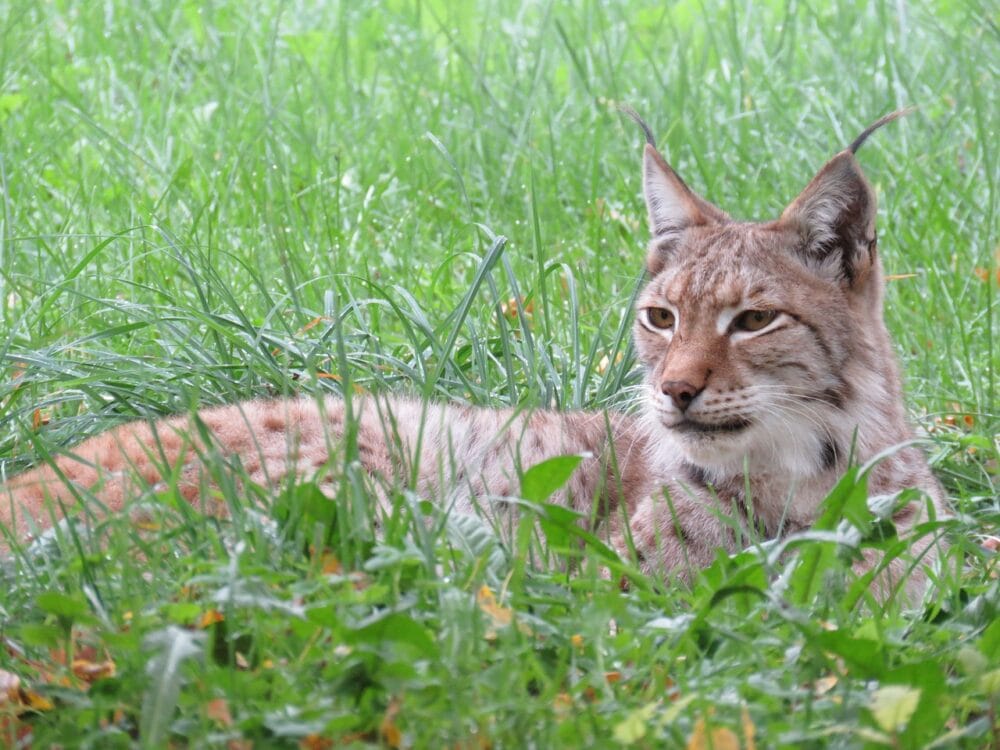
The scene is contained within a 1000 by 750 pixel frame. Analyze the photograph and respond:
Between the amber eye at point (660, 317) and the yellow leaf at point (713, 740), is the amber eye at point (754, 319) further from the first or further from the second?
the yellow leaf at point (713, 740)

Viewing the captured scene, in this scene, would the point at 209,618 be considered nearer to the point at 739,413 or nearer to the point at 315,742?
the point at 315,742

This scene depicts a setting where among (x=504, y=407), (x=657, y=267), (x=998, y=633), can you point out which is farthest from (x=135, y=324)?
(x=998, y=633)

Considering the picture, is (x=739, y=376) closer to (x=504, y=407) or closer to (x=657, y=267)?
(x=657, y=267)

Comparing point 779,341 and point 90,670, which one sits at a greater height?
point 779,341

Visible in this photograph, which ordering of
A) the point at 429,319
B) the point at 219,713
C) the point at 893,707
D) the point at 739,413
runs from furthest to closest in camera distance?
the point at 429,319
the point at 739,413
the point at 219,713
the point at 893,707

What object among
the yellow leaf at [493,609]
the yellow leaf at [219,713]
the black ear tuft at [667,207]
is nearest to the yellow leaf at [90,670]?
the yellow leaf at [219,713]

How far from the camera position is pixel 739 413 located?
3.96 meters

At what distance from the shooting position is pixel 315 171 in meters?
6.91

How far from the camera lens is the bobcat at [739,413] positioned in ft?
13.0

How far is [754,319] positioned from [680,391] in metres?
0.34

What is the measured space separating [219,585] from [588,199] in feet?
13.7

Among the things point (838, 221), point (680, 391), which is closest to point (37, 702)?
point (680, 391)

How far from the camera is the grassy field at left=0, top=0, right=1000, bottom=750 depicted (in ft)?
8.22

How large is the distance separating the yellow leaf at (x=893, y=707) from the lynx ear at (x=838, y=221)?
6.76ft
